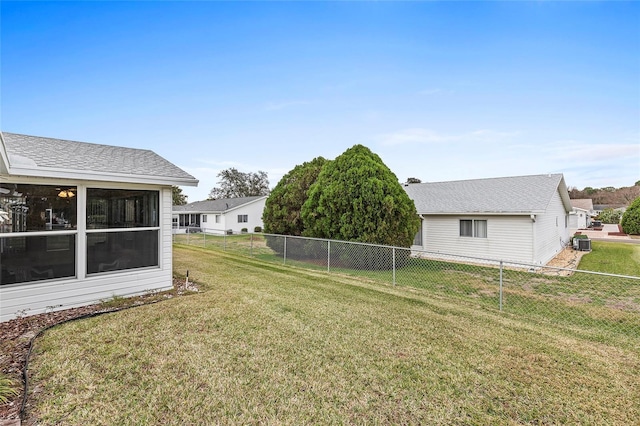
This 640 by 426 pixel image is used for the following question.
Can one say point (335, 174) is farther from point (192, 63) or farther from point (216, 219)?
point (216, 219)

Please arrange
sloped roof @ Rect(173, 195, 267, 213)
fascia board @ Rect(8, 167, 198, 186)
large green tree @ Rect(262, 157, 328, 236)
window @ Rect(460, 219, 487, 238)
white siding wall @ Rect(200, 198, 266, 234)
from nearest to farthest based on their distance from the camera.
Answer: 1. fascia board @ Rect(8, 167, 198, 186)
2. large green tree @ Rect(262, 157, 328, 236)
3. window @ Rect(460, 219, 487, 238)
4. white siding wall @ Rect(200, 198, 266, 234)
5. sloped roof @ Rect(173, 195, 267, 213)

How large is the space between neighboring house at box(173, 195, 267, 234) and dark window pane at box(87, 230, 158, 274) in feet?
69.9

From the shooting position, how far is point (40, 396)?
2791mm

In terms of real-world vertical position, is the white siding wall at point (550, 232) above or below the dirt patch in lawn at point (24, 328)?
above

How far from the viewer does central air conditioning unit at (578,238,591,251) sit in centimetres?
1562

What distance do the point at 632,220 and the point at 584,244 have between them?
41.3 ft

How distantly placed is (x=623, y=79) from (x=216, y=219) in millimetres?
29681

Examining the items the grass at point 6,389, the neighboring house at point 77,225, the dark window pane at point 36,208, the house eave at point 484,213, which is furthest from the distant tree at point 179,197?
the grass at point 6,389

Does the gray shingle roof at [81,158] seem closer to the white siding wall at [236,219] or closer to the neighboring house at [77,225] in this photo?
the neighboring house at [77,225]

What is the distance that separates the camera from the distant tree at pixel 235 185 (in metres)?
51.7

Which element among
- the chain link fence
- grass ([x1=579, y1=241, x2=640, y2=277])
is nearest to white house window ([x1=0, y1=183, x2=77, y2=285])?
the chain link fence

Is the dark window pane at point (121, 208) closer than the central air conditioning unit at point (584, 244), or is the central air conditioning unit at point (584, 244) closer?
the dark window pane at point (121, 208)

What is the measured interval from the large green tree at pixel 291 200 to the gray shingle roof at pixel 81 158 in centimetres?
568

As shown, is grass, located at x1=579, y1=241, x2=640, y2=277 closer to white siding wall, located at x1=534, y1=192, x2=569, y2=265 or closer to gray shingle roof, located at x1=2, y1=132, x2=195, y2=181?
white siding wall, located at x1=534, y1=192, x2=569, y2=265
